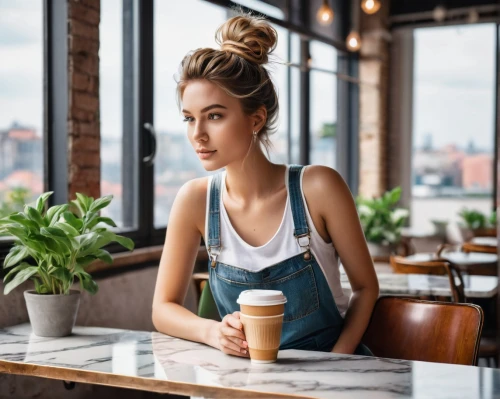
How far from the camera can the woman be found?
1932mm

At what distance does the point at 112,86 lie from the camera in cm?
366

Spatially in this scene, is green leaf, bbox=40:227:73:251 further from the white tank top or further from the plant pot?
the white tank top

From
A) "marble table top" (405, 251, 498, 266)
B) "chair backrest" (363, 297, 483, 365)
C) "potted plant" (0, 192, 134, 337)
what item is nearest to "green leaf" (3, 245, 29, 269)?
"potted plant" (0, 192, 134, 337)

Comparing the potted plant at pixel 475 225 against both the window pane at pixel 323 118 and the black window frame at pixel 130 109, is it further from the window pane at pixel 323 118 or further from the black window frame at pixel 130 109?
the black window frame at pixel 130 109

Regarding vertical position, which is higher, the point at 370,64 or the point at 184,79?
the point at 370,64

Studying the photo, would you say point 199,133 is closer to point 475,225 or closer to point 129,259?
point 129,259

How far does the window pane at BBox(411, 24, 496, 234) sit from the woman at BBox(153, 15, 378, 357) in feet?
19.0

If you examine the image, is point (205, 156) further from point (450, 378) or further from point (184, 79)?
point (450, 378)

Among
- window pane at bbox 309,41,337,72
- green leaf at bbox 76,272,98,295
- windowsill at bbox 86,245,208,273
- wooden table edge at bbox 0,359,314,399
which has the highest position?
window pane at bbox 309,41,337,72

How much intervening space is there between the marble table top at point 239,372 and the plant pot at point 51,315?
16 centimetres

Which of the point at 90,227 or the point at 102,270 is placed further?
the point at 102,270

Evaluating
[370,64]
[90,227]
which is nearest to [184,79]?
[90,227]

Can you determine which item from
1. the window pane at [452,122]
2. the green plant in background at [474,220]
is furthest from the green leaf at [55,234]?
the window pane at [452,122]

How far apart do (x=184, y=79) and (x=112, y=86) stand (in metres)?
1.77
